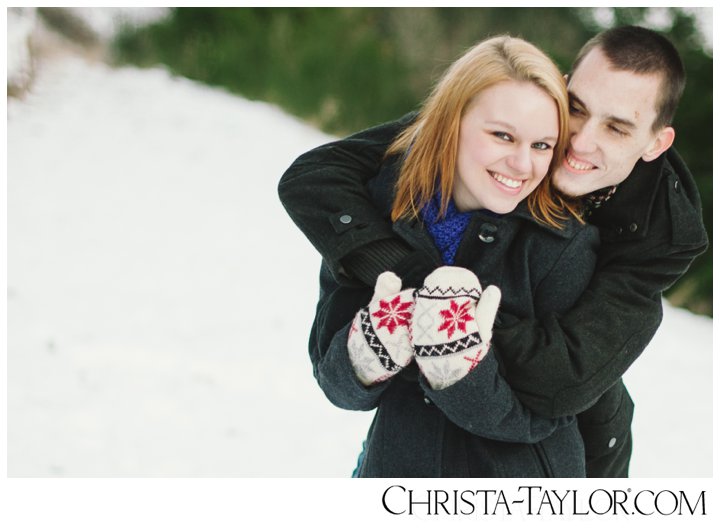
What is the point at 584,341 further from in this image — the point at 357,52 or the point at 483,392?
the point at 357,52

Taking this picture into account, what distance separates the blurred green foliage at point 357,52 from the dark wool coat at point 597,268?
4.32 meters

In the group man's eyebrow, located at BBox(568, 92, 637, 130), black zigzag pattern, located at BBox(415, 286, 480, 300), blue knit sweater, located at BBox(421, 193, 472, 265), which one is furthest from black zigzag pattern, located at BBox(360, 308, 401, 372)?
man's eyebrow, located at BBox(568, 92, 637, 130)

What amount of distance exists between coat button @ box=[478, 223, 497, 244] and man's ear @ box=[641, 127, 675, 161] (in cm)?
41

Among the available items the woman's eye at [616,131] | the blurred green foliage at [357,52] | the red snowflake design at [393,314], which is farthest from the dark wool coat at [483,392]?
the blurred green foliage at [357,52]

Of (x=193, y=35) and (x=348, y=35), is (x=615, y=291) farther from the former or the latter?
(x=193, y=35)

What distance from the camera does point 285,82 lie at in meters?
8.72

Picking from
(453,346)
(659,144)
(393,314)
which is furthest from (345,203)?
(659,144)

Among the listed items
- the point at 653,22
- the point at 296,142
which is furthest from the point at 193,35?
the point at 653,22

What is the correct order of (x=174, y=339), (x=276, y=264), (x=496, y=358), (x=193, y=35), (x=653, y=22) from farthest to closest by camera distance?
(x=193, y=35) < (x=653, y=22) < (x=276, y=264) < (x=174, y=339) < (x=496, y=358)

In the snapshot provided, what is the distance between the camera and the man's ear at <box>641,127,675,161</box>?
63.5 inches

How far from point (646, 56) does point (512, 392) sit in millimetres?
778

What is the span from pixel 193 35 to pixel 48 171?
545cm

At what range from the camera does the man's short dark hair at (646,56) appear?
1.58m

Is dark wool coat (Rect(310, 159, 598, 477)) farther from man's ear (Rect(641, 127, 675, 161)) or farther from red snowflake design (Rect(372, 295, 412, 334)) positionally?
man's ear (Rect(641, 127, 675, 161))
